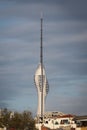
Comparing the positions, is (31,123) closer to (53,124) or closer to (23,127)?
(23,127)

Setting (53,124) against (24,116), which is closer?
(24,116)

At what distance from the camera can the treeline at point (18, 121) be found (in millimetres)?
137750

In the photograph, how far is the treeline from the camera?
452ft

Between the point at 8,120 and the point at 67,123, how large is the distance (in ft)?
70.2

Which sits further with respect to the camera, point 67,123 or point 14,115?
point 67,123

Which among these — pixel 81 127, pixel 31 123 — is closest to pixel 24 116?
pixel 31 123

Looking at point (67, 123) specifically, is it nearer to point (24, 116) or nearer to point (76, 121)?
point (76, 121)

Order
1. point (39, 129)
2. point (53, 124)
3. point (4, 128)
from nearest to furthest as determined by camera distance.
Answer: point (4, 128) < point (39, 129) < point (53, 124)

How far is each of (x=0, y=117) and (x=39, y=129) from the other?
42.0 feet

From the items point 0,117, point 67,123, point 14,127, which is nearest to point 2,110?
point 0,117

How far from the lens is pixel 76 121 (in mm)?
151625

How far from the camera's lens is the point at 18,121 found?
140 meters

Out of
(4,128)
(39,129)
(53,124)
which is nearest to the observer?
(4,128)

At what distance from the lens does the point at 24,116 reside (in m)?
140
